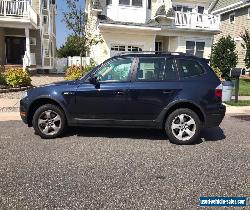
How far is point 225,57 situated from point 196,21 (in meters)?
4.53

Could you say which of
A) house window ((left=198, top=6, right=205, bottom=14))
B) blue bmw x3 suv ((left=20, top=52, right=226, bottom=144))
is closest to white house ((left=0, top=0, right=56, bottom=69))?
house window ((left=198, top=6, right=205, bottom=14))

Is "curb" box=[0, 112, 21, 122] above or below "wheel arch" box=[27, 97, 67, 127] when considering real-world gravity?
below

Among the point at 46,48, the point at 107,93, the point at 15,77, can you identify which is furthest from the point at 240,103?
the point at 46,48

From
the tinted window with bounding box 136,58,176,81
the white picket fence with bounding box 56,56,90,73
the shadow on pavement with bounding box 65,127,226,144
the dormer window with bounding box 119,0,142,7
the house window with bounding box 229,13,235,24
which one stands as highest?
the house window with bounding box 229,13,235,24

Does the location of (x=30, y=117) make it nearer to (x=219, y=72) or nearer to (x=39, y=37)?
(x=219, y=72)

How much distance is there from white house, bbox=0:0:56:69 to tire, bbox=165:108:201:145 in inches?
657

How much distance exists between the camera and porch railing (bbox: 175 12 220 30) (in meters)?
21.3

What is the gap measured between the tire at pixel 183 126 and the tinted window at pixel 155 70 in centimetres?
83

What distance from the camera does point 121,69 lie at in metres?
6.34

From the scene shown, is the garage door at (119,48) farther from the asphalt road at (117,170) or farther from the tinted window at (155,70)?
the tinted window at (155,70)

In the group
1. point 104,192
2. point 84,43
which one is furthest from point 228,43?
point 104,192

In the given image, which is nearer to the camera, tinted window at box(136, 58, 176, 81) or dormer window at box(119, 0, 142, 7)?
tinted window at box(136, 58, 176, 81)

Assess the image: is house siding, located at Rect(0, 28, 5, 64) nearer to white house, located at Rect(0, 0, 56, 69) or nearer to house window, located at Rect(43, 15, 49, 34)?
white house, located at Rect(0, 0, 56, 69)

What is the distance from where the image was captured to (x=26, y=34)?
20.7 m
